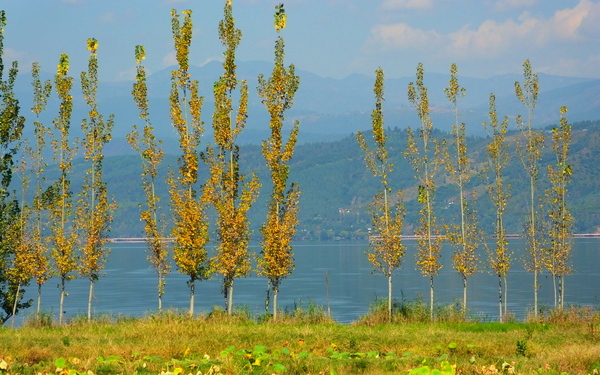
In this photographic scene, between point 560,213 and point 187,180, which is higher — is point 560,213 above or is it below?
below

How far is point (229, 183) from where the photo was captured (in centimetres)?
4097

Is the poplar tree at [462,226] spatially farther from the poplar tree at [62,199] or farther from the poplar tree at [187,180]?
the poplar tree at [62,199]

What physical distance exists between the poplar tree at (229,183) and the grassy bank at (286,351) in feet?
49.6

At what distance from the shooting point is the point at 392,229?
42719 millimetres

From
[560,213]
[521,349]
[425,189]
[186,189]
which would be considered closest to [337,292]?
[560,213]

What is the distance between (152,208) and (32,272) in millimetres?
8685

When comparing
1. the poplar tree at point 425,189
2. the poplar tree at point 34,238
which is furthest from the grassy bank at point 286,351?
the poplar tree at point 34,238

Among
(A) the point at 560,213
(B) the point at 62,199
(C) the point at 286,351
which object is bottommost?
(C) the point at 286,351

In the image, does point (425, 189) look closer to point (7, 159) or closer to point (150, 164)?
point (150, 164)

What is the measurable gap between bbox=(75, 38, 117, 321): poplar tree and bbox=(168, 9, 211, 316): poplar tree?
6.22m

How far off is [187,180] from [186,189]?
3.20 ft

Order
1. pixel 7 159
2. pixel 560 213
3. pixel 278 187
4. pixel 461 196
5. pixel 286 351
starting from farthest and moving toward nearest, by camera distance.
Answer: pixel 560 213
pixel 461 196
pixel 7 159
pixel 278 187
pixel 286 351

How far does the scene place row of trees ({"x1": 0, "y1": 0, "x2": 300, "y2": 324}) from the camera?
3991 centimetres

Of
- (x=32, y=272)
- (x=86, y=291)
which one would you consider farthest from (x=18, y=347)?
(x=86, y=291)
